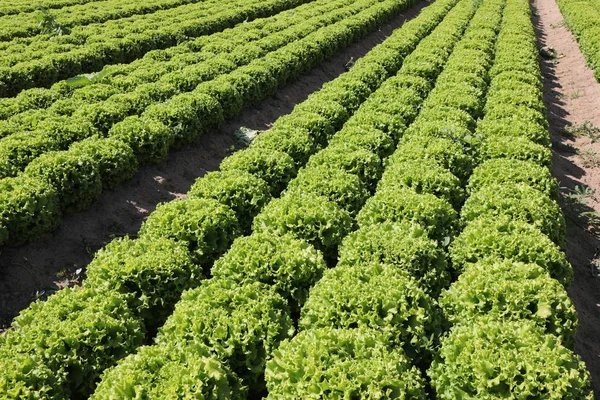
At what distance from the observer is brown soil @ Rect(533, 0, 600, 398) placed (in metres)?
9.20

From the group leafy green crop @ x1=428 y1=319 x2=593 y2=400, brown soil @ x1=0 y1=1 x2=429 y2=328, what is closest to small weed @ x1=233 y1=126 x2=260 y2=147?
brown soil @ x1=0 y1=1 x2=429 y2=328

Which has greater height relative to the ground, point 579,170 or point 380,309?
point 380,309

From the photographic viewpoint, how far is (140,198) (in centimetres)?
1259

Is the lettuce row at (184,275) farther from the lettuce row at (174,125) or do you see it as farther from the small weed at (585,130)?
the small weed at (585,130)

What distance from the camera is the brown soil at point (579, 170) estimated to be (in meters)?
9.20

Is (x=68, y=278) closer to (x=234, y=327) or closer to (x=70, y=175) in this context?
(x=70, y=175)

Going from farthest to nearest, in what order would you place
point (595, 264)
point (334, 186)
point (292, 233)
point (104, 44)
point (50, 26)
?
point (50, 26) < point (104, 44) < point (595, 264) < point (334, 186) < point (292, 233)

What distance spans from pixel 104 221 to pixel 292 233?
5533 millimetres

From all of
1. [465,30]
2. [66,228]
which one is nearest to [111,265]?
[66,228]

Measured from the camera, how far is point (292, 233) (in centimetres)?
846

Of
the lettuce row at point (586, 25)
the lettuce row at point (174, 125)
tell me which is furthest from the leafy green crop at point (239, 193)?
the lettuce row at point (586, 25)

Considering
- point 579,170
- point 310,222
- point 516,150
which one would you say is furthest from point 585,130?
point 310,222

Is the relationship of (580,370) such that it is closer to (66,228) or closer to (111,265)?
(111,265)

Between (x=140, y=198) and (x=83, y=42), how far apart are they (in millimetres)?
14825
